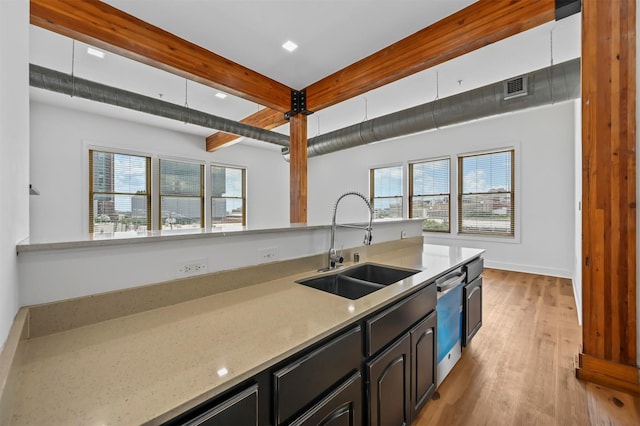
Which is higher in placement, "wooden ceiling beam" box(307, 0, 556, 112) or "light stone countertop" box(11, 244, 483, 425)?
"wooden ceiling beam" box(307, 0, 556, 112)

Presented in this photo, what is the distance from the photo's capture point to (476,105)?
314 cm

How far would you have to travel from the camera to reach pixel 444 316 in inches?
74.4

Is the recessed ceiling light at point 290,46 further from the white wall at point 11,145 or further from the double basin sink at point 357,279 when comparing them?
the double basin sink at point 357,279

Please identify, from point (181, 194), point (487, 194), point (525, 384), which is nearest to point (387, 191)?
point (487, 194)

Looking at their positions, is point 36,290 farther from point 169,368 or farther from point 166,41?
point 166,41

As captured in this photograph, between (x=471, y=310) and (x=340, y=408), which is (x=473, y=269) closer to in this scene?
(x=471, y=310)

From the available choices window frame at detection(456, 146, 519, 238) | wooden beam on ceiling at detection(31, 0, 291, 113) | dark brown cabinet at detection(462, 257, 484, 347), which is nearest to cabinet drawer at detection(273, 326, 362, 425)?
dark brown cabinet at detection(462, 257, 484, 347)

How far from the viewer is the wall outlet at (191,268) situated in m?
1.28

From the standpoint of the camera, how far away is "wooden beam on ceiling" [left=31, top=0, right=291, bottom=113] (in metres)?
1.90

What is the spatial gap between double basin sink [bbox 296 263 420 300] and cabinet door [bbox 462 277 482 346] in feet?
2.24

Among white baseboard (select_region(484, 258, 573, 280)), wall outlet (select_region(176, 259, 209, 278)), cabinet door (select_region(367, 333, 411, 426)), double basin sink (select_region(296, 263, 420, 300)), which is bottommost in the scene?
white baseboard (select_region(484, 258, 573, 280))

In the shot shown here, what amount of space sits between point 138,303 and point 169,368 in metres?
0.51

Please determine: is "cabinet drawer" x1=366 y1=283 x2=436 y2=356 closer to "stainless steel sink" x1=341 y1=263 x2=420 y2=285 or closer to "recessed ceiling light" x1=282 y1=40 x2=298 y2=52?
"stainless steel sink" x1=341 y1=263 x2=420 y2=285

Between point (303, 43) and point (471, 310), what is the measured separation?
9.30ft
